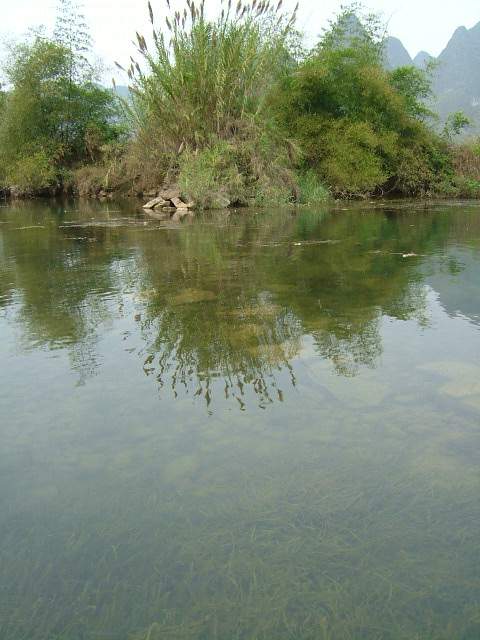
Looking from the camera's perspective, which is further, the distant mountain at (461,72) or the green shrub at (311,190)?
the distant mountain at (461,72)

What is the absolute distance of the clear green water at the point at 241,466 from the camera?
4.91 ft

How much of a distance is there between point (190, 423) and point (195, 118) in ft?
48.3

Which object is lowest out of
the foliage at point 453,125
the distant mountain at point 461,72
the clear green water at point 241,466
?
Result: the clear green water at point 241,466

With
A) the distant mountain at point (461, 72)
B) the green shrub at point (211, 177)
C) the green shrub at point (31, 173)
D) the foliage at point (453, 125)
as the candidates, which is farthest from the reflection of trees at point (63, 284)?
→ the distant mountain at point (461, 72)

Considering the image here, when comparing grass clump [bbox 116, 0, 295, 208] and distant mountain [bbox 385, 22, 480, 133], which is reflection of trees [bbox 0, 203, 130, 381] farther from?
distant mountain [bbox 385, 22, 480, 133]

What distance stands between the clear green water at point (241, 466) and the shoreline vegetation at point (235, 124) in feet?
39.4

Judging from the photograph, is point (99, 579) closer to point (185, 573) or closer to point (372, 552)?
point (185, 573)

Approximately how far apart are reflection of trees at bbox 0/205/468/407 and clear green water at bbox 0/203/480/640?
0.03m

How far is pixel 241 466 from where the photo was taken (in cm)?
216

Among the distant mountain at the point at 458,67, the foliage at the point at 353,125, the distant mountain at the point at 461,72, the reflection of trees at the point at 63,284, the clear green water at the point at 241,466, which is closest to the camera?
the clear green water at the point at 241,466

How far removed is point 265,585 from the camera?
156cm

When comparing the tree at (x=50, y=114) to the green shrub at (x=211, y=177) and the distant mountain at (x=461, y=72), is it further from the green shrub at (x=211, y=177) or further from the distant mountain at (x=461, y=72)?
the distant mountain at (x=461, y=72)

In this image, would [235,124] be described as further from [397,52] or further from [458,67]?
[397,52]

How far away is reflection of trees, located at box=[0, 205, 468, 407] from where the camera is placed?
10.8 ft
